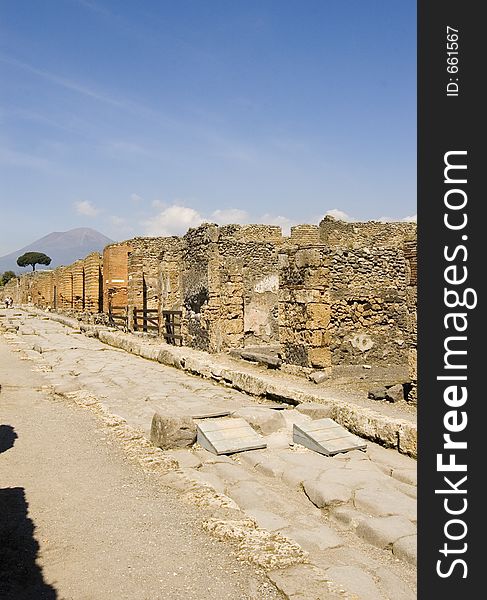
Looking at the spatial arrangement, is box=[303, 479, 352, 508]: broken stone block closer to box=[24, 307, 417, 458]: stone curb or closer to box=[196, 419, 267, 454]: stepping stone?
box=[196, 419, 267, 454]: stepping stone

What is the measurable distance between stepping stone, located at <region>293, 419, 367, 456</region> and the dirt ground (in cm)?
170

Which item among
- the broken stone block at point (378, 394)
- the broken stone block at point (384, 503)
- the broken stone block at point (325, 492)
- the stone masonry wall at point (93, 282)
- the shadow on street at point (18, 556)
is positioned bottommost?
the broken stone block at point (378, 394)

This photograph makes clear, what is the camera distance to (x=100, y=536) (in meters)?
3.46

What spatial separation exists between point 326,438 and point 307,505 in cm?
138

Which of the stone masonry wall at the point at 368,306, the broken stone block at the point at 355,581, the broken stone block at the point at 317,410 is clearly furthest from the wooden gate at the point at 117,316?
the broken stone block at the point at 355,581

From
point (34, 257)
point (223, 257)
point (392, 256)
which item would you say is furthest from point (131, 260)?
point (34, 257)

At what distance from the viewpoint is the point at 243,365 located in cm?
1171

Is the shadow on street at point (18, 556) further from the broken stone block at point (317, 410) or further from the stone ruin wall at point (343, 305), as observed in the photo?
the stone ruin wall at point (343, 305)

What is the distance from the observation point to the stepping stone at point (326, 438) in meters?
5.27

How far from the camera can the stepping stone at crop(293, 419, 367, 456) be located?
207 inches

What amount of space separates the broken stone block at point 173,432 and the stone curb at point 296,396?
72.6 inches

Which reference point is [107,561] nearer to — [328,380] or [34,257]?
[328,380]

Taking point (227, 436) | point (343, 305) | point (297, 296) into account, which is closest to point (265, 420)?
point (227, 436)

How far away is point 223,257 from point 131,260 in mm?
7511
